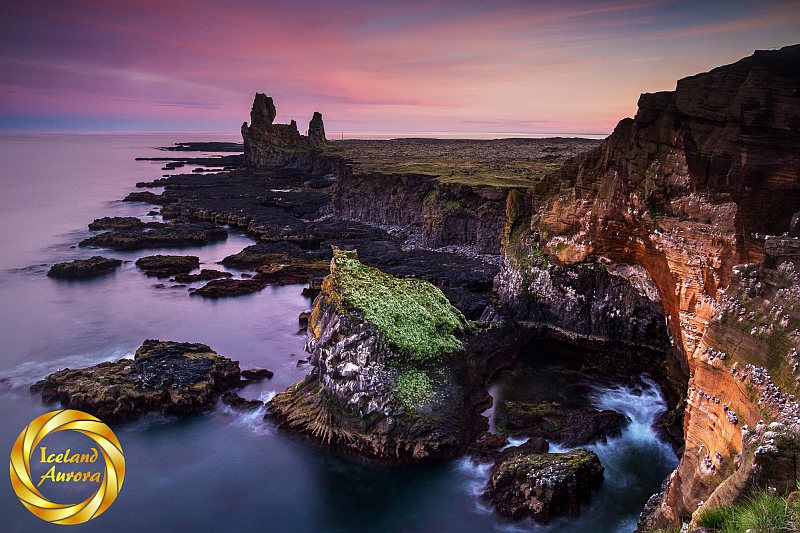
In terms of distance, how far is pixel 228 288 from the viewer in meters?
46.3

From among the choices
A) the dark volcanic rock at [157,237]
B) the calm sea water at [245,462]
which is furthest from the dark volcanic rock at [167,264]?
the calm sea water at [245,462]

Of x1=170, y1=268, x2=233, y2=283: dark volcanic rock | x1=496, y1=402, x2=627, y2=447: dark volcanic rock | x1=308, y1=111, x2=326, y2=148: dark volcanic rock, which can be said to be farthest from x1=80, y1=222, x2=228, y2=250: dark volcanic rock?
x1=308, y1=111, x2=326, y2=148: dark volcanic rock

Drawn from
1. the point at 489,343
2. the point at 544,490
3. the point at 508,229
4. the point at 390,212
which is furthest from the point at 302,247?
the point at 544,490

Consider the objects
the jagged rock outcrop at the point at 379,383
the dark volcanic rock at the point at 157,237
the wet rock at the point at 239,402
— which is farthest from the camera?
the dark volcanic rock at the point at 157,237

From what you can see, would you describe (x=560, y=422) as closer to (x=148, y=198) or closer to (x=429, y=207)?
(x=429, y=207)

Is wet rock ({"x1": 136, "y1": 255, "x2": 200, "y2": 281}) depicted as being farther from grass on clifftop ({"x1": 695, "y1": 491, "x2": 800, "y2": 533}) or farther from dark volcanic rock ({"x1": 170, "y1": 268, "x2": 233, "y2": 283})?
grass on clifftop ({"x1": 695, "y1": 491, "x2": 800, "y2": 533})

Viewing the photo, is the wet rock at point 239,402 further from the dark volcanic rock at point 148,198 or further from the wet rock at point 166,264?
the dark volcanic rock at point 148,198

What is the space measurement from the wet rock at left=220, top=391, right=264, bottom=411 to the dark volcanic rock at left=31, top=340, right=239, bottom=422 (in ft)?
2.06

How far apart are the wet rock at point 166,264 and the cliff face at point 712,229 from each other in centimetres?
3757

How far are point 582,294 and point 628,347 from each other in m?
4.20

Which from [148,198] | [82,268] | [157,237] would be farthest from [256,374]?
[148,198]

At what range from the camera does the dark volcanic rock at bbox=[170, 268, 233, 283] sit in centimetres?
5022

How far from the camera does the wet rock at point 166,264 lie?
53156mm

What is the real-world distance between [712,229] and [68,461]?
27535 mm
